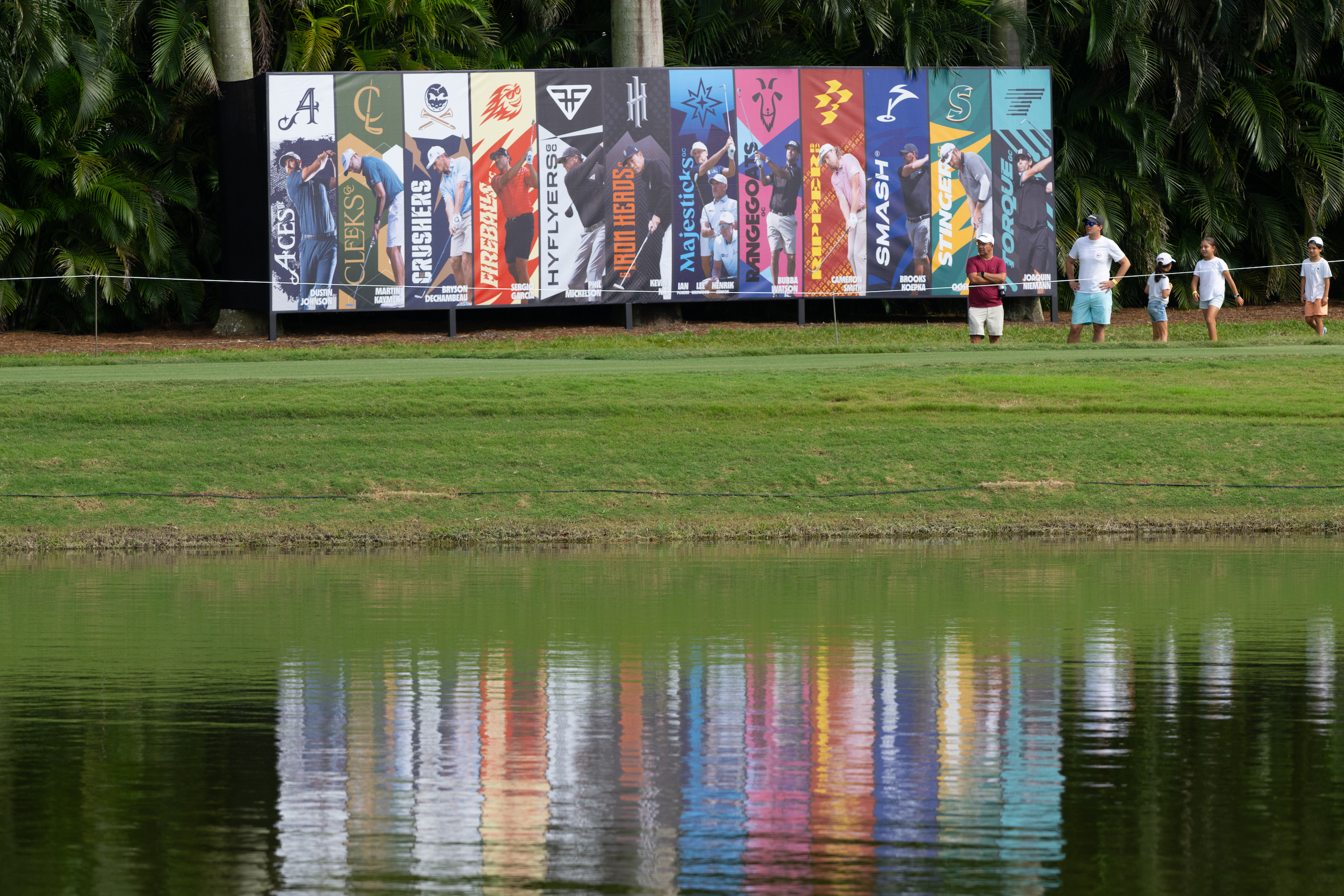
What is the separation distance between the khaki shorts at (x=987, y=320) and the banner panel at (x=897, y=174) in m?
6.36

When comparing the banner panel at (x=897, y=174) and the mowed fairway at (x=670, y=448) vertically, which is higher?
the banner panel at (x=897, y=174)

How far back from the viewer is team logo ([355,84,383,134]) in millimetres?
29344

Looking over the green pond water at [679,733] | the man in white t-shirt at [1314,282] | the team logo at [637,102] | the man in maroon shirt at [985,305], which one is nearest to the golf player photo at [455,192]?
the team logo at [637,102]

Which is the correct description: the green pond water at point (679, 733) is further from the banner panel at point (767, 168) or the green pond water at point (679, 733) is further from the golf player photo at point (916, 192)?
the golf player photo at point (916, 192)

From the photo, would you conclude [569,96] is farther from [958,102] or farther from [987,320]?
[987,320]

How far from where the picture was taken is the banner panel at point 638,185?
2997 centimetres

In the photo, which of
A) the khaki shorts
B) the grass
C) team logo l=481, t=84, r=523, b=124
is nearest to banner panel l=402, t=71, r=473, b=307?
team logo l=481, t=84, r=523, b=124

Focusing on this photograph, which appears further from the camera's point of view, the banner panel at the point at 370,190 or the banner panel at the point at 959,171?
the banner panel at the point at 959,171

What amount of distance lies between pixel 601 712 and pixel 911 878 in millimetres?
2623

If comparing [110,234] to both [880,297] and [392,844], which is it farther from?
[392,844]

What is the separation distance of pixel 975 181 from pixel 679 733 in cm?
2438

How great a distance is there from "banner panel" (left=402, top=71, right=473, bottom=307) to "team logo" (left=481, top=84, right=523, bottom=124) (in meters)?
0.35

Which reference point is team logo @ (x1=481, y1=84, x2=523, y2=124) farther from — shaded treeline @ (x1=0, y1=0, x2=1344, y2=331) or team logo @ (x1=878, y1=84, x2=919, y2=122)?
team logo @ (x1=878, y1=84, x2=919, y2=122)

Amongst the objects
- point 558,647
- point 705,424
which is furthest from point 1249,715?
point 705,424
